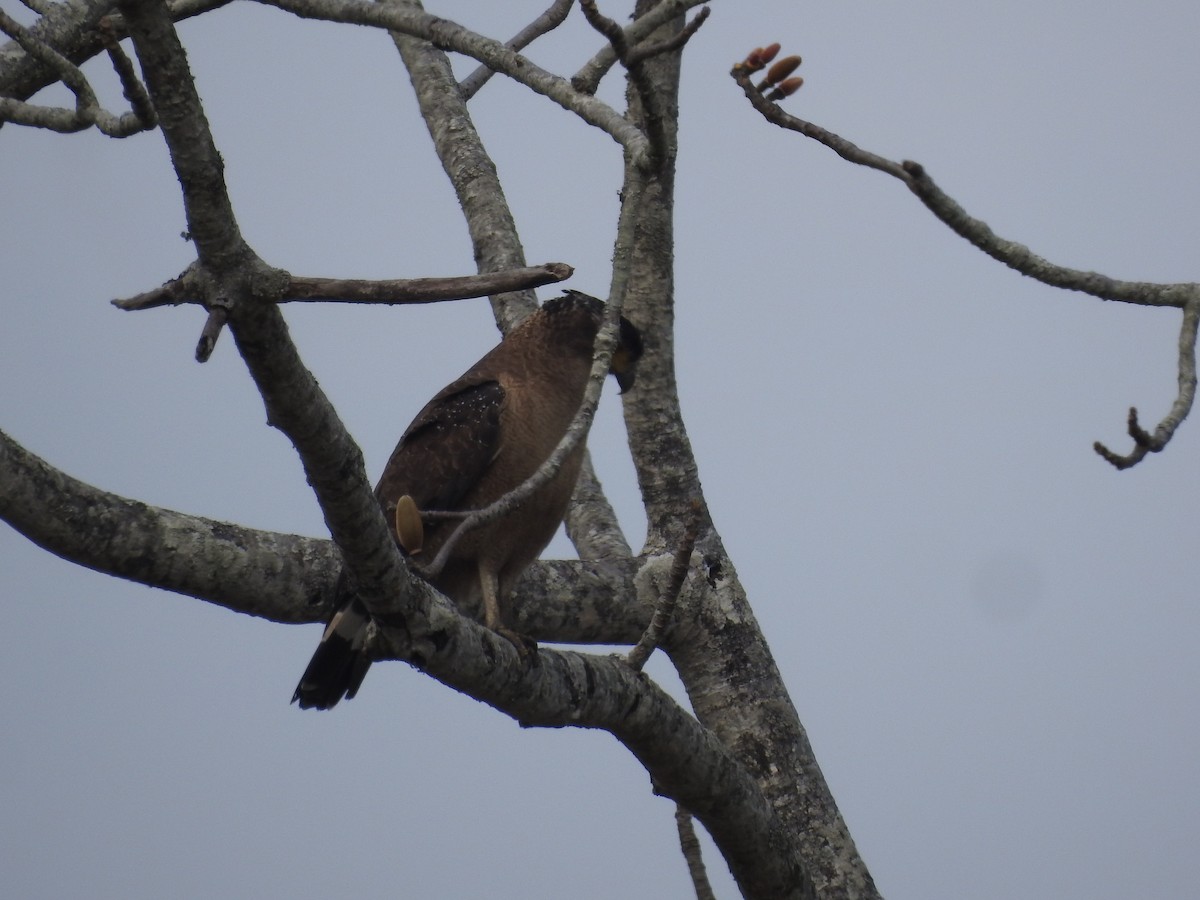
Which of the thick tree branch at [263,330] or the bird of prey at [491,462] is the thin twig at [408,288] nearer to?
the thick tree branch at [263,330]

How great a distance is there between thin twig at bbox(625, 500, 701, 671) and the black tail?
919mm

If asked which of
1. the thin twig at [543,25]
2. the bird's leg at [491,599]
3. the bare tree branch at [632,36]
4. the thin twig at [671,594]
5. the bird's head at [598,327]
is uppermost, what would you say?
the thin twig at [543,25]

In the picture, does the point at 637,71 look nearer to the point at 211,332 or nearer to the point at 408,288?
the point at 408,288

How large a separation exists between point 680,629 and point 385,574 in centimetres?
189

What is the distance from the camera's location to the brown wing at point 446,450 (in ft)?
15.9

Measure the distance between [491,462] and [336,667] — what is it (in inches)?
37.5

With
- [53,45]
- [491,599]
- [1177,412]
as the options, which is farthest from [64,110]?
[1177,412]

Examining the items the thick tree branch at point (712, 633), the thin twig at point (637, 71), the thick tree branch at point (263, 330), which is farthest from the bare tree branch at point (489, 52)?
the thick tree branch at point (263, 330)

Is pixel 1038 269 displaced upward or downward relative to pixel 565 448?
upward

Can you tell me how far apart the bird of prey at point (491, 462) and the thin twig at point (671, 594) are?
0.64 m

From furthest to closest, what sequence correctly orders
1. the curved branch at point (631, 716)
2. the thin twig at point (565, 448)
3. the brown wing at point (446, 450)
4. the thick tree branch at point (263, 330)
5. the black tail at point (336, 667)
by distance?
the brown wing at point (446, 450), the black tail at point (336, 667), the curved branch at point (631, 716), the thin twig at point (565, 448), the thick tree branch at point (263, 330)

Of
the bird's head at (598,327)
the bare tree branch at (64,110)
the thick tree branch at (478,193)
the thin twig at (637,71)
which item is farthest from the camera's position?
the thick tree branch at (478,193)

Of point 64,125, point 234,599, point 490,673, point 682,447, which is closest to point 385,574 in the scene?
point 490,673

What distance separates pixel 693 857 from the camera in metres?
4.45
